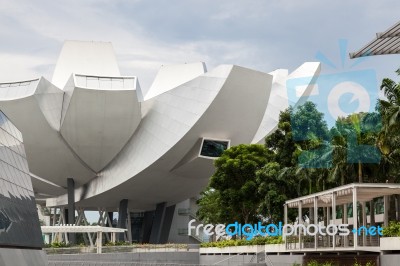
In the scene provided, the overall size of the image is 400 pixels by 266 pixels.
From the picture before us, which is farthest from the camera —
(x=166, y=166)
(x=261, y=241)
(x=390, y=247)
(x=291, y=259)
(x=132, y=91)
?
(x=166, y=166)

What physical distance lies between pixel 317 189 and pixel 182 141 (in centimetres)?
2504

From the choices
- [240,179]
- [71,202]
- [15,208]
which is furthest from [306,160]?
[71,202]

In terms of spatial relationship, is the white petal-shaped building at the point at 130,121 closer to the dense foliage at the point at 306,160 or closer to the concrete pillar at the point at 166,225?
the concrete pillar at the point at 166,225

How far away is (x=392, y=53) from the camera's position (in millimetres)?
20438

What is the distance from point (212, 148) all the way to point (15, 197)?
1953 inches

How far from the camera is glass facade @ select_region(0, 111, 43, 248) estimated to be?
1778 cm

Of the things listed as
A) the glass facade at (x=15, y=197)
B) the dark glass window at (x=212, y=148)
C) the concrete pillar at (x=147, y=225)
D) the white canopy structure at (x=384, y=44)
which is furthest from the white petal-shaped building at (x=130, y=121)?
the white canopy structure at (x=384, y=44)

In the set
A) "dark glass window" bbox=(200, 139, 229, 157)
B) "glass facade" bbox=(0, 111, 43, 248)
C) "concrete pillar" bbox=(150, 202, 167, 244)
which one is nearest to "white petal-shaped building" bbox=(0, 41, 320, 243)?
"dark glass window" bbox=(200, 139, 229, 157)

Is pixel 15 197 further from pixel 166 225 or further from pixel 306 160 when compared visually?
pixel 166 225

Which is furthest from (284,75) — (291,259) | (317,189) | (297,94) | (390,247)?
(390,247)

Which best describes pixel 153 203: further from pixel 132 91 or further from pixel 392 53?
pixel 392 53

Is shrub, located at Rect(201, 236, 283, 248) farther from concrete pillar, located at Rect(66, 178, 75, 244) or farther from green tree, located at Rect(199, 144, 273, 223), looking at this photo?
concrete pillar, located at Rect(66, 178, 75, 244)

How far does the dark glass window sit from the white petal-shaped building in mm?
101

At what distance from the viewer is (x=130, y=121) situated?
69500 millimetres
